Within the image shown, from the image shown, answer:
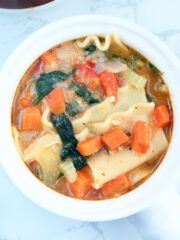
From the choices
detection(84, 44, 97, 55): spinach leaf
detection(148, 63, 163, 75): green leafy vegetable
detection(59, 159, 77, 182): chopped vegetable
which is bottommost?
detection(59, 159, 77, 182): chopped vegetable

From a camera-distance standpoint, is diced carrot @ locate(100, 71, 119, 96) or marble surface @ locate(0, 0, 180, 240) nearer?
diced carrot @ locate(100, 71, 119, 96)

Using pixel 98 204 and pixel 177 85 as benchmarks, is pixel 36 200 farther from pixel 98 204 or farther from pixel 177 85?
pixel 177 85

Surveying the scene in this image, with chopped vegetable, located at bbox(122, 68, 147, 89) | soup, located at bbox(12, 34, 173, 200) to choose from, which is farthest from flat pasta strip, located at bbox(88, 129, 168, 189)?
chopped vegetable, located at bbox(122, 68, 147, 89)

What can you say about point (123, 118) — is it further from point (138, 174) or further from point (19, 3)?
point (19, 3)

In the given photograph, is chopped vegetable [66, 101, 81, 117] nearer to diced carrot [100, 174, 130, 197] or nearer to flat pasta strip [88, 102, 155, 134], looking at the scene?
flat pasta strip [88, 102, 155, 134]

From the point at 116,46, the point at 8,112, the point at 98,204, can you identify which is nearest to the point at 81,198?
the point at 98,204

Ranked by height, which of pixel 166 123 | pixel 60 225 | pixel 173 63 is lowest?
pixel 60 225

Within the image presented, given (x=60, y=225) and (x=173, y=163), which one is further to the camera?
(x=60, y=225)

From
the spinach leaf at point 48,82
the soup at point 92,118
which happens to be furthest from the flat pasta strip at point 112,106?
the spinach leaf at point 48,82
